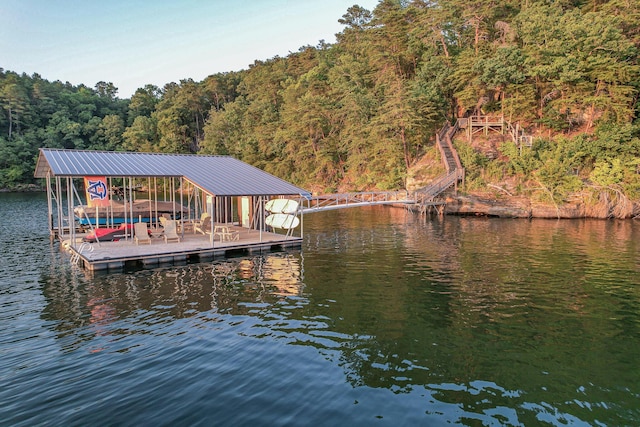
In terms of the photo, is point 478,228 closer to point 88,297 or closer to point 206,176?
point 206,176

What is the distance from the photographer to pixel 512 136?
3656 centimetres

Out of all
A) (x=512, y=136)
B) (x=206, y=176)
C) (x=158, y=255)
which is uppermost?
(x=512, y=136)

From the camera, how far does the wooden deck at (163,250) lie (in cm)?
1619

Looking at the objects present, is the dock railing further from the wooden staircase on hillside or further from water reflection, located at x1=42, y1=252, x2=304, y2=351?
water reflection, located at x1=42, y1=252, x2=304, y2=351

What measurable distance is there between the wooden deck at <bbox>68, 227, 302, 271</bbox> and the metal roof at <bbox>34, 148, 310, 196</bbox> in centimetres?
262

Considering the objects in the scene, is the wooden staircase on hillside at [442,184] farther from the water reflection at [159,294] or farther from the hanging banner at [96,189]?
the hanging banner at [96,189]

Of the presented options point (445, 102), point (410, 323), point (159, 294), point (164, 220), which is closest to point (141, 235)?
point (164, 220)

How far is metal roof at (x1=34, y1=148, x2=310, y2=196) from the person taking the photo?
1789 centimetres

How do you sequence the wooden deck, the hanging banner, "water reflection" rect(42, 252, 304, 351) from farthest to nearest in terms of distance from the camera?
the hanging banner, the wooden deck, "water reflection" rect(42, 252, 304, 351)

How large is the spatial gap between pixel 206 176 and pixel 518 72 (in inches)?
1159

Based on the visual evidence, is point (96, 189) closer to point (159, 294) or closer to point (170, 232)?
point (170, 232)

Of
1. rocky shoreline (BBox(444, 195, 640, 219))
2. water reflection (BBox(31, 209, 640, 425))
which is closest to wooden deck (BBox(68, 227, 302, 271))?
water reflection (BBox(31, 209, 640, 425))

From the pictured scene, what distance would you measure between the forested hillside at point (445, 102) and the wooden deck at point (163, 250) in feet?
73.6

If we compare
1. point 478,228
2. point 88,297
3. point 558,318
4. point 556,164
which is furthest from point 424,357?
point 556,164
